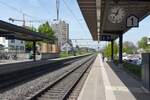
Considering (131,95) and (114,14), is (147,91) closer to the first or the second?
(131,95)

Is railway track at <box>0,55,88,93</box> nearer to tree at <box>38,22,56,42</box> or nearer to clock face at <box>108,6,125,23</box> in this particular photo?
clock face at <box>108,6,125,23</box>

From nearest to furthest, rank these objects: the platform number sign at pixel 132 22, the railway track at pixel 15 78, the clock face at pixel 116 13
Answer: the platform number sign at pixel 132 22 → the railway track at pixel 15 78 → the clock face at pixel 116 13

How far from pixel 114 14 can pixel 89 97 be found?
13438mm

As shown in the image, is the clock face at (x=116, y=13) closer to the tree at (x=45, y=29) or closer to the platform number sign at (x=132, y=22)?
the platform number sign at (x=132, y=22)

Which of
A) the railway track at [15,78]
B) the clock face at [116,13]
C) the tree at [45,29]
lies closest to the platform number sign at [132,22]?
the clock face at [116,13]

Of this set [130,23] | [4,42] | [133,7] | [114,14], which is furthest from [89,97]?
[4,42]

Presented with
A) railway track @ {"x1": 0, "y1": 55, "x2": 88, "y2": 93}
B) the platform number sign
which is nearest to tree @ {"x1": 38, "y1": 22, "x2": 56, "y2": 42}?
railway track @ {"x1": 0, "y1": 55, "x2": 88, "y2": 93}

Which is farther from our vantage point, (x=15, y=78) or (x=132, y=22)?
(x=15, y=78)

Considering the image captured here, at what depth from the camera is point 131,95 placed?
53.2 ft

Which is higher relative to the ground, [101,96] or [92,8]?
[92,8]

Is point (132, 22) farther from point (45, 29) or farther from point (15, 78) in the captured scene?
point (45, 29)

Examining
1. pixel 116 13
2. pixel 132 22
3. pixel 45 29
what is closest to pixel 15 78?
pixel 116 13

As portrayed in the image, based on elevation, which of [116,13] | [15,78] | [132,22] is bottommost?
[15,78]

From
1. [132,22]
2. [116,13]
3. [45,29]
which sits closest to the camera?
[132,22]
